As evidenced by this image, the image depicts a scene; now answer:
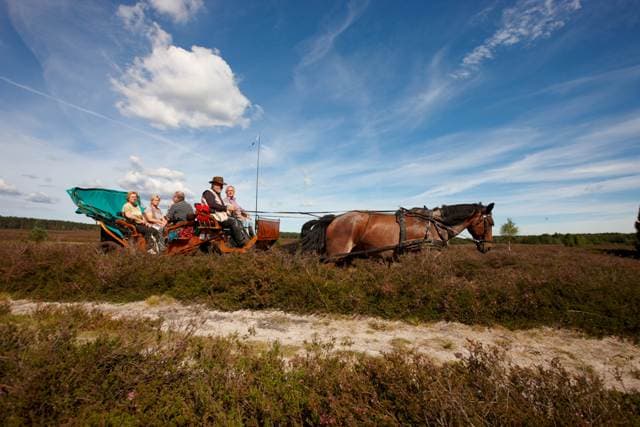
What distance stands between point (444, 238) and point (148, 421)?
6158 millimetres

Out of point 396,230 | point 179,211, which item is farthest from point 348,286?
point 179,211

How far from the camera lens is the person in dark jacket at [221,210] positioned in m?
7.10

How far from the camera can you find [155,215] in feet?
27.6

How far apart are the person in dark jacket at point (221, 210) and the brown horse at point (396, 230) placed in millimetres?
1819

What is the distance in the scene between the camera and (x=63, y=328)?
2297mm

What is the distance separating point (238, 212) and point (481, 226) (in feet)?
20.7

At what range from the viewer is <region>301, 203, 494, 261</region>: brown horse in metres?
6.36

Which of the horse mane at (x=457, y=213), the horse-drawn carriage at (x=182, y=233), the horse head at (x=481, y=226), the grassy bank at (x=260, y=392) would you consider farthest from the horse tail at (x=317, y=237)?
the grassy bank at (x=260, y=392)

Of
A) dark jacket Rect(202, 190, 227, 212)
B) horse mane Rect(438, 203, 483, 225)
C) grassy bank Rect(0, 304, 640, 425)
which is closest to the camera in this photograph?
grassy bank Rect(0, 304, 640, 425)

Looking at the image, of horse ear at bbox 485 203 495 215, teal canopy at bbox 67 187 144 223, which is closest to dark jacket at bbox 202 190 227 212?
teal canopy at bbox 67 187 144 223

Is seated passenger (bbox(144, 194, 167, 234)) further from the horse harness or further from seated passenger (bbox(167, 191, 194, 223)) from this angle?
the horse harness

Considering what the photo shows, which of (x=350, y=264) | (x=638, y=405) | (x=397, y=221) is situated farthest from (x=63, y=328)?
(x=397, y=221)

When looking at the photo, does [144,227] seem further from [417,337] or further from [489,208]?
[489,208]

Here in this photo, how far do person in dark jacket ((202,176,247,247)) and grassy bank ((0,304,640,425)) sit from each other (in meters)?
4.84
